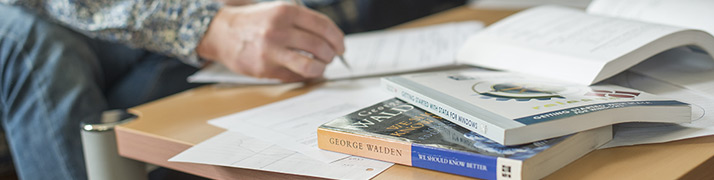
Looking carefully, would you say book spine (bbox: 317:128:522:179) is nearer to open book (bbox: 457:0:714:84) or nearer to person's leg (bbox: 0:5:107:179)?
open book (bbox: 457:0:714:84)

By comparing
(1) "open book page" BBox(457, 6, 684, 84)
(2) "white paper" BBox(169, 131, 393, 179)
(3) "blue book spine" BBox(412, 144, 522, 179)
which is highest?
(1) "open book page" BBox(457, 6, 684, 84)

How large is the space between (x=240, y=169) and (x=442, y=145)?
17 cm

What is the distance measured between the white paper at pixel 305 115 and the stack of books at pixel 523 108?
0.04 m

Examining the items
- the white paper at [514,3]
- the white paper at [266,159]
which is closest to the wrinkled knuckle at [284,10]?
the white paper at [266,159]

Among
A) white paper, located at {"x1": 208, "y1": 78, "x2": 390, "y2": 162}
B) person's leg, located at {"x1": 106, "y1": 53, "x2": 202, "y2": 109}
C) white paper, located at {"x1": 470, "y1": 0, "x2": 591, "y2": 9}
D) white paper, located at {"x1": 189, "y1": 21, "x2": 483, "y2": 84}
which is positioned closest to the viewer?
white paper, located at {"x1": 208, "y1": 78, "x2": 390, "y2": 162}

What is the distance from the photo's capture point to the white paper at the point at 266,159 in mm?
423

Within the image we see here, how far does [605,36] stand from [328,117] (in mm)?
279

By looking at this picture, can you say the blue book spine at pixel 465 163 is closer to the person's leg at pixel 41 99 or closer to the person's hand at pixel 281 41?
the person's hand at pixel 281 41

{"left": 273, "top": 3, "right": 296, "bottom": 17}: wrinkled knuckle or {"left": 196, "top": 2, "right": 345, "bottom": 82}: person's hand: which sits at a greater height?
{"left": 273, "top": 3, "right": 296, "bottom": 17}: wrinkled knuckle

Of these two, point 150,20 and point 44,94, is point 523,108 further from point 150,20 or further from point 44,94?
point 44,94

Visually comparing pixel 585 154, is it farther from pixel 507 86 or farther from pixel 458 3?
pixel 458 3

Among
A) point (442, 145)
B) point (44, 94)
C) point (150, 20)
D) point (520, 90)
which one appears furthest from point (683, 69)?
point (44, 94)

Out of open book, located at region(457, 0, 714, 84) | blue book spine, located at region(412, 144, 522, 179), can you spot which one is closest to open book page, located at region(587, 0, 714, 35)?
open book, located at region(457, 0, 714, 84)

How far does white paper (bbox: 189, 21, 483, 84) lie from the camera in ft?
2.52
